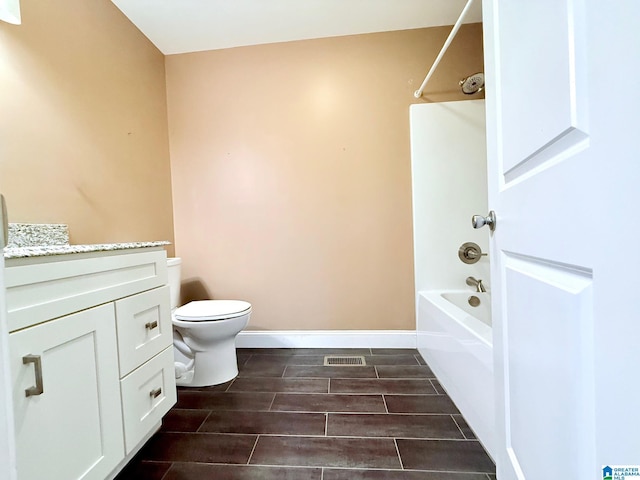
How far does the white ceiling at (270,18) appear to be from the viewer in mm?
1733

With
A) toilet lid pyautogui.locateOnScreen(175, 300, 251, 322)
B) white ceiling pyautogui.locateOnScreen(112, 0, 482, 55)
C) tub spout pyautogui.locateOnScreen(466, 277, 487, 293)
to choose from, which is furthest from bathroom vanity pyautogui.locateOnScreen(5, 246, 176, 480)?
tub spout pyautogui.locateOnScreen(466, 277, 487, 293)

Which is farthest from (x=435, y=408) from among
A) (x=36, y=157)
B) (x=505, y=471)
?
(x=36, y=157)

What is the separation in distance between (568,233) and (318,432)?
4.04 feet

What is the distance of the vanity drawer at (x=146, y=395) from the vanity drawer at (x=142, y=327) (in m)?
0.04

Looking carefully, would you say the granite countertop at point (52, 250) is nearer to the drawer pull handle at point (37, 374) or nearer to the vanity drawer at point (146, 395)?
the drawer pull handle at point (37, 374)

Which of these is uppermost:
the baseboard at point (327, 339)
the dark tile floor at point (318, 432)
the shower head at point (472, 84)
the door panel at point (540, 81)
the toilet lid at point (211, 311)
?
the shower head at point (472, 84)

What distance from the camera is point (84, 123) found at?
4.79 feet

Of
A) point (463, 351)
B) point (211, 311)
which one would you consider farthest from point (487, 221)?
point (211, 311)

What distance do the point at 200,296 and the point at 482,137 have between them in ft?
8.12

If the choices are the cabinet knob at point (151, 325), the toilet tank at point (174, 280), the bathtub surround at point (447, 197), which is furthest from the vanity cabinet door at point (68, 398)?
the bathtub surround at point (447, 197)

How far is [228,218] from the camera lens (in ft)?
7.07

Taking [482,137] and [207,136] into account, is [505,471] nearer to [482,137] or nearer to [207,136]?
[482,137]

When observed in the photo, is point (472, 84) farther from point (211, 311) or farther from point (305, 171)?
point (211, 311)

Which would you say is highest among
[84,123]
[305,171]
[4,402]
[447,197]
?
[84,123]
